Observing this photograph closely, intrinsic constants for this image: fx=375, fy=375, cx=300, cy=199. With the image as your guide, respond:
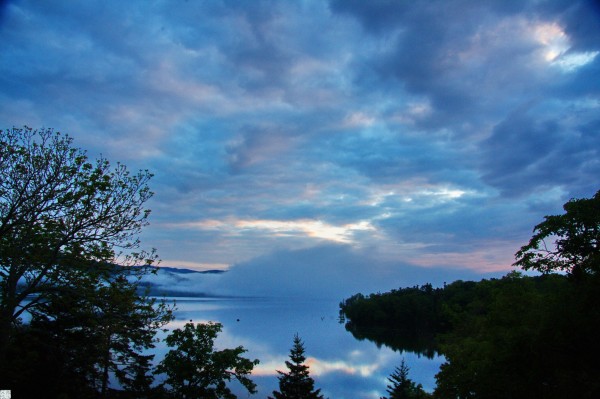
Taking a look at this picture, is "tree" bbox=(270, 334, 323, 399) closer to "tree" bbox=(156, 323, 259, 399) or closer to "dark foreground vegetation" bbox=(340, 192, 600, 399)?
"tree" bbox=(156, 323, 259, 399)

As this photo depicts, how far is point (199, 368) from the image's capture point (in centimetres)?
2281

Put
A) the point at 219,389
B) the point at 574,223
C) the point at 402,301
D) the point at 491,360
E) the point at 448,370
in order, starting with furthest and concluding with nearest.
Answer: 1. the point at 402,301
2. the point at 219,389
3. the point at 448,370
4. the point at 491,360
5. the point at 574,223

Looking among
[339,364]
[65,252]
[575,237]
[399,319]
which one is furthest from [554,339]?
[399,319]

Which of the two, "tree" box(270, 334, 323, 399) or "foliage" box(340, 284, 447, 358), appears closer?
"tree" box(270, 334, 323, 399)

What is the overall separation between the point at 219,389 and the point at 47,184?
15382mm

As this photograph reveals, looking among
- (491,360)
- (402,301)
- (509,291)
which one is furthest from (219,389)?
(402,301)

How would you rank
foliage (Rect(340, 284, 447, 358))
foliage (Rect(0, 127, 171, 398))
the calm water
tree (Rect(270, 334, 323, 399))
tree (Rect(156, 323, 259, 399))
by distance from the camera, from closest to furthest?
foliage (Rect(0, 127, 171, 398)) → tree (Rect(156, 323, 259, 399)) → tree (Rect(270, 334, 323, 399)) → the calm water → foliage (Rect(340, 284, 447, 358))

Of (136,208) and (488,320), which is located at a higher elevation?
(136,208)

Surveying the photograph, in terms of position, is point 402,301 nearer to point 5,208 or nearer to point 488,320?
point 488,320

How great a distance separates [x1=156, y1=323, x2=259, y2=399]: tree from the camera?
22328 mm

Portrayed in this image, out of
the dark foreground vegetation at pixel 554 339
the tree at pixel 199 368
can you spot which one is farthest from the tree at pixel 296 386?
the dark foreground vegetation at pixel 554 339

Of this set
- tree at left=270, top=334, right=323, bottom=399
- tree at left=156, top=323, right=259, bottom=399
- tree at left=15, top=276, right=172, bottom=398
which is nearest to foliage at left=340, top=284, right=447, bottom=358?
tree at left=270, top=334, right=323, bottom=399

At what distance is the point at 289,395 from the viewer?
104 feet

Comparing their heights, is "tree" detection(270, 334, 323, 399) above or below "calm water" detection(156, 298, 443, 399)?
above
